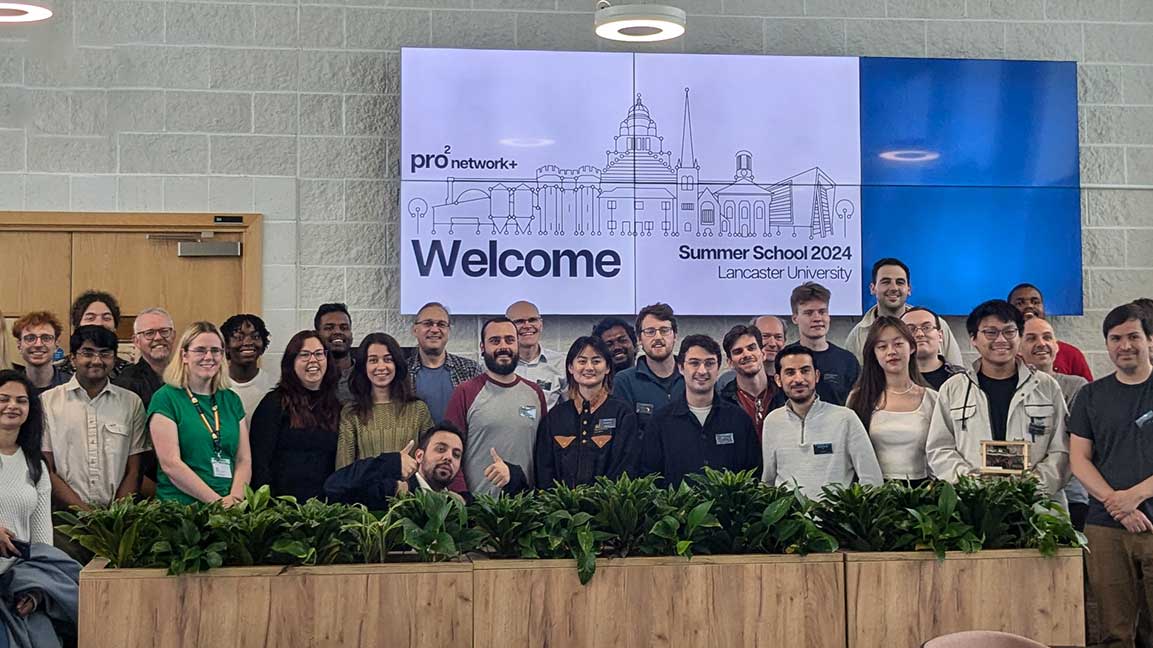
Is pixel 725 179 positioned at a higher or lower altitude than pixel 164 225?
higher

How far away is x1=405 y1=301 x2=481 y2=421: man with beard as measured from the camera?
20.5 feet

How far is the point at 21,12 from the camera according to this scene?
504 cm

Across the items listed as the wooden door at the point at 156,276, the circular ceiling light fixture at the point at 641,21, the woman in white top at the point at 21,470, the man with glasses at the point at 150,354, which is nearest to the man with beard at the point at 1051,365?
the circular ceiling light fixture at the point at 641,21

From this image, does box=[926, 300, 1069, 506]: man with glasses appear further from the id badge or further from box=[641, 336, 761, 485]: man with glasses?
the id badge

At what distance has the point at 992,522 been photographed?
432 cm

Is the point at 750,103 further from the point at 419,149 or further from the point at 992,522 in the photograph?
the point at 992,522

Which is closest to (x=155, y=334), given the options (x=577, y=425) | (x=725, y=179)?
(x=577, y=425)

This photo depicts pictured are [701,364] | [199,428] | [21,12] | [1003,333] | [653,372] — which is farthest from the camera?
[653,372]

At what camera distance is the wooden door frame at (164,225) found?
7.14m

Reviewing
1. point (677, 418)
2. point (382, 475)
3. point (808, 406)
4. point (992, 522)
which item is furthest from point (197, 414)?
point (992, 522)

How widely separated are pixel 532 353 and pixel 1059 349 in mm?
2878

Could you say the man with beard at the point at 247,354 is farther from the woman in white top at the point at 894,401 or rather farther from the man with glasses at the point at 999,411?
the man with glasses at the point at 999,411

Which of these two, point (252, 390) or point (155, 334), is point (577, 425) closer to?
point (252, 390)

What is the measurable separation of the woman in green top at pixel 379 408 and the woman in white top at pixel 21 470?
3.96ft
